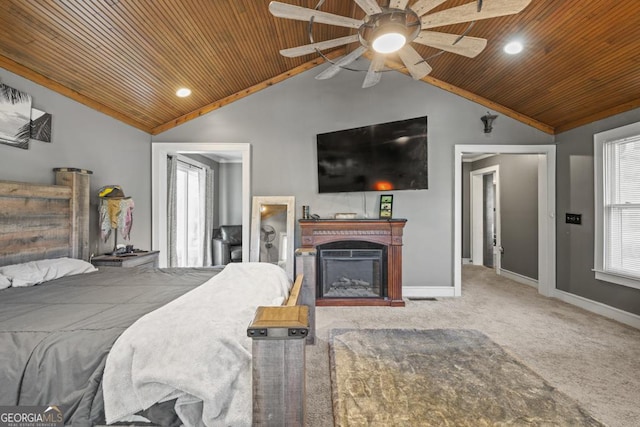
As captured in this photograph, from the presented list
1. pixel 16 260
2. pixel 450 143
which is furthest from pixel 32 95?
pixel 450 143

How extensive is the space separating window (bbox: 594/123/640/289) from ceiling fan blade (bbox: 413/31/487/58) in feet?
7.76

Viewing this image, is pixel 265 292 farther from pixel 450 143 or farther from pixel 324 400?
pixel 450 143

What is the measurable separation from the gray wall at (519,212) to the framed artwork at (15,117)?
617 centimetres

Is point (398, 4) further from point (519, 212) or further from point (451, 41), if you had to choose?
point (519, 212)

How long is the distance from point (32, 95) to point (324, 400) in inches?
133

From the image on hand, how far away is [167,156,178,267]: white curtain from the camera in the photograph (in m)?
4.64

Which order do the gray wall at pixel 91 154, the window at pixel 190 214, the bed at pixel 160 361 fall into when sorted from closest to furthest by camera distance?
the bed at pixel 160 361
the gray wall at pixel 91 154
the window at pixel 190 214

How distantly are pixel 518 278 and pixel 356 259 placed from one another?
3.19 metres

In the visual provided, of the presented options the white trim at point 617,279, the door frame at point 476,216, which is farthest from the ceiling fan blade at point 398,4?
the door frame at point 476,216

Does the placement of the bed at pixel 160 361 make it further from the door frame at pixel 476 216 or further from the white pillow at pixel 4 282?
the door frame at pixel 476 216

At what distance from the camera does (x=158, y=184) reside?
4.21 m

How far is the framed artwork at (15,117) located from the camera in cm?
228

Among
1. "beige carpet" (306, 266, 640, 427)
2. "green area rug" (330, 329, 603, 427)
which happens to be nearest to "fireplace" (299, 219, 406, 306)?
"beige carpet" (306, 266, 640, 427)

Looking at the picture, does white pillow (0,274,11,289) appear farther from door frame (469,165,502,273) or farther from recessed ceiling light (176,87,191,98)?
door frame (469,165,502,273)
